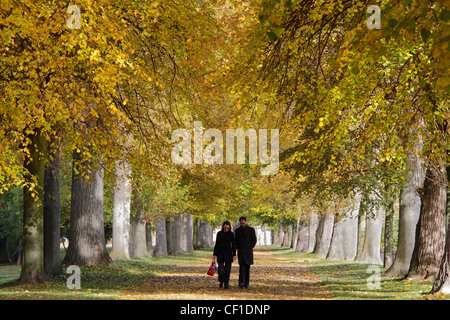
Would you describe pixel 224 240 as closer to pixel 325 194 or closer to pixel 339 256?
pixel 325 194

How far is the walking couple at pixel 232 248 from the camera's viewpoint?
15406 mm

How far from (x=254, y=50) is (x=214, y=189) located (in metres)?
20.8

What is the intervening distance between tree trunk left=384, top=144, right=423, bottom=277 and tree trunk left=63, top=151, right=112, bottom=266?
10068mm

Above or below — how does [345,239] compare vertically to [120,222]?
below

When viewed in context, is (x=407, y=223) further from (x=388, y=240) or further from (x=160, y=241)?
(x=160, y=241)

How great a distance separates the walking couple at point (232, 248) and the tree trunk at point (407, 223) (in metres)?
6.03

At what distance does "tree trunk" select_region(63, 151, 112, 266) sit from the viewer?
20.2m

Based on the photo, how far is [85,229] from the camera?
2041 cm

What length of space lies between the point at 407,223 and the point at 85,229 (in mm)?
11054
